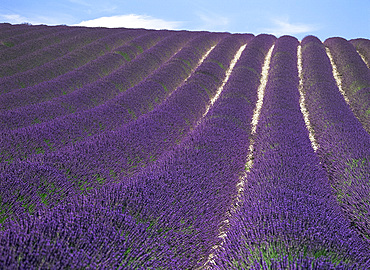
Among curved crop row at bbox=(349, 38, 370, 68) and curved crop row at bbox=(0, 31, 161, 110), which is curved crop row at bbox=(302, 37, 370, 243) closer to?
curved crop row at bbox=(349, 38, 370, 68)

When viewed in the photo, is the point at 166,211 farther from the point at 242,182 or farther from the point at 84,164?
the point at 242,182

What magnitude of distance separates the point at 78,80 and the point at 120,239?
19.3 ft

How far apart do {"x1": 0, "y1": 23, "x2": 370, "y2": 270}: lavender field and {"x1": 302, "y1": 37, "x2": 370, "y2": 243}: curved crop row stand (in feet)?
0.07

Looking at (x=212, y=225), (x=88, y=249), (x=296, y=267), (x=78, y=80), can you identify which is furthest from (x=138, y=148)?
(x=78, y=80)

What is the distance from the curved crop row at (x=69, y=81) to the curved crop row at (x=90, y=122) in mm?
1497

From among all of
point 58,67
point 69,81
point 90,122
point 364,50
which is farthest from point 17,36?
point 364,50

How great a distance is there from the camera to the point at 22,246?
1481mm

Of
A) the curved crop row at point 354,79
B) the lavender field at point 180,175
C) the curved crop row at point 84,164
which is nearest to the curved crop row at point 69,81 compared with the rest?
the lavender field at point 180,175

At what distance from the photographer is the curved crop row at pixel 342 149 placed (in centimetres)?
278

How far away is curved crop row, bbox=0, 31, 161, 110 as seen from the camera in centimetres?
551

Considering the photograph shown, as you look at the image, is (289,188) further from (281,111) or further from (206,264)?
(281,111)

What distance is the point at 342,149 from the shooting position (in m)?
3.80

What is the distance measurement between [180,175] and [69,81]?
5.02m

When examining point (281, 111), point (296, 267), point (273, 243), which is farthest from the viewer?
point (281, 111)
